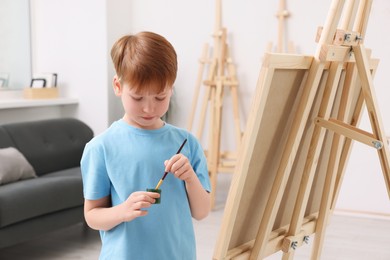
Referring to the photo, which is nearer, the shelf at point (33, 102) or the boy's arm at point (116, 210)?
the boy's arm at point (116, 210)

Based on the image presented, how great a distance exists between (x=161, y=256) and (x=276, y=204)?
0.57 meters

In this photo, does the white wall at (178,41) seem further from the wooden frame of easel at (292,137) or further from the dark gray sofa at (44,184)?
the wooden frame of easel at (292,137)

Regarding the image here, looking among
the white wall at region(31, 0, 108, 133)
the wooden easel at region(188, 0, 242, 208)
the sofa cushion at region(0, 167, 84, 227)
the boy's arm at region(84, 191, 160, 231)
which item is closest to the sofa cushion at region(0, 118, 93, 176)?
the sofa cushion at region(0, 167, 84, 227)

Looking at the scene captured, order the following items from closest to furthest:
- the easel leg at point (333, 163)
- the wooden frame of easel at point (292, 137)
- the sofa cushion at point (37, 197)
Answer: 1. the wooden frame of easel at point (292, 137)
2. the easel leg at point (333, 163)
3. the sofa cushion at point (37, 197)

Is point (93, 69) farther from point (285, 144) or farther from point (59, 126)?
point (285, 144)

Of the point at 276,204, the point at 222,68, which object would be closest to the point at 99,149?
the point at 276,204

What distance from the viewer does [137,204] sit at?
1.23 metres

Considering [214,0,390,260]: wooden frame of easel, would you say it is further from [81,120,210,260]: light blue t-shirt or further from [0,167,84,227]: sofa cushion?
[0,167,84,227]: sofa cushion

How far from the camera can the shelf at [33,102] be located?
4.23 meters

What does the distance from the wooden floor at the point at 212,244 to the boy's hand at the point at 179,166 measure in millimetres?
2257

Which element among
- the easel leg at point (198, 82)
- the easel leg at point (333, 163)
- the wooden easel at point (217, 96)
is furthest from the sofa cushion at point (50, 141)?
the easel leg at point (333, 163)

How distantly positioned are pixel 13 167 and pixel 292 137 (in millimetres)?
2306

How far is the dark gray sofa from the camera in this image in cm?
306

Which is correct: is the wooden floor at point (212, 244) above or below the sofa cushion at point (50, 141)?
below
